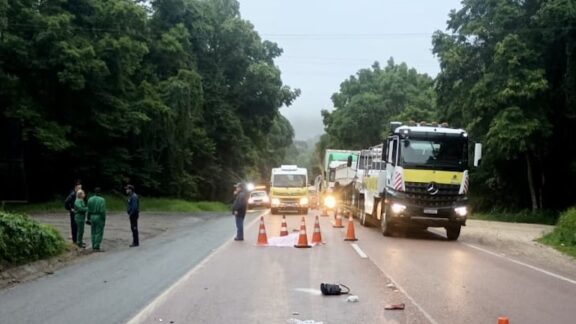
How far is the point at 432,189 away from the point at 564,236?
16.4 feet

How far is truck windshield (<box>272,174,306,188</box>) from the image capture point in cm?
3950

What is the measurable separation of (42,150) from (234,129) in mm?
20312

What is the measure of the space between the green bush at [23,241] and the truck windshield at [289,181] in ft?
76.5

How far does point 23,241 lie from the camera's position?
579 inches

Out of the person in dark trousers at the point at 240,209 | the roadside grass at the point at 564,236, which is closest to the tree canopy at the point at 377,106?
the roadside grass at the point at 564,236

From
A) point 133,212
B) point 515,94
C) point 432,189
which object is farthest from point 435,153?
point 515,94

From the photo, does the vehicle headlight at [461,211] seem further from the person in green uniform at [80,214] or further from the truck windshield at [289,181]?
the truck windshield at [289,181]

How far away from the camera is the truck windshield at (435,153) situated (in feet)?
69.7

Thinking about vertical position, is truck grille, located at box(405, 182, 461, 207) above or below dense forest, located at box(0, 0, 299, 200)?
below

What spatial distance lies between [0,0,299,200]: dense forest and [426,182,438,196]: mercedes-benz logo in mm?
18359

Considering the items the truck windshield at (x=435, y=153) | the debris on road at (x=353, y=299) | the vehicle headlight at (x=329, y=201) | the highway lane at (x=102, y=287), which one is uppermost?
the truck windshield at (x=435, y=153)

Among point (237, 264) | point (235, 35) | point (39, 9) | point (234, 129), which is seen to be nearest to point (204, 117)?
point (234, 129)

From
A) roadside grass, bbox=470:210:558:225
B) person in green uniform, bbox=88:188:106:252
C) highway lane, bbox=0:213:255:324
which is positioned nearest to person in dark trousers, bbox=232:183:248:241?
highway lane, bbox=0:213:255:324

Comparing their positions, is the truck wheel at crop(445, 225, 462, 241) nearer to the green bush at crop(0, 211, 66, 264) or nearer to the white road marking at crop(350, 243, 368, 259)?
the white road marking at crop(350, 243, 368, 259)
